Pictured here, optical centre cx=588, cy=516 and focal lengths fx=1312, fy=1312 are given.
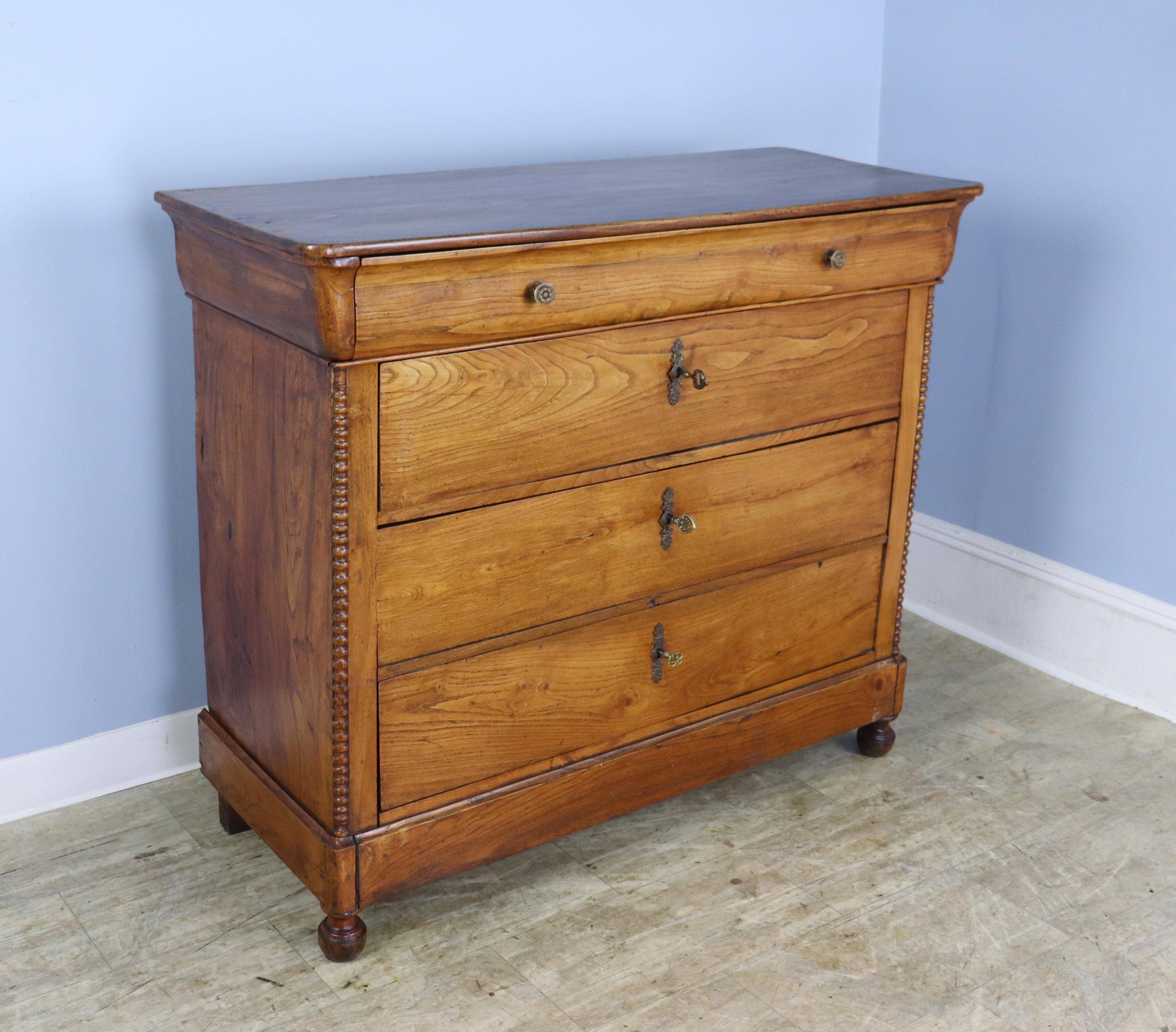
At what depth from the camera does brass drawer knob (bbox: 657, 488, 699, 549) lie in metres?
Answer: 1.90

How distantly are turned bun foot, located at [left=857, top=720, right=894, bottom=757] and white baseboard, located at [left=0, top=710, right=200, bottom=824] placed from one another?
3.82 ft

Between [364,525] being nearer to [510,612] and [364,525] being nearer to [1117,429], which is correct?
[510,612]

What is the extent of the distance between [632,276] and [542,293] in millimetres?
154

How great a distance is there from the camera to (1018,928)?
75.2 inches

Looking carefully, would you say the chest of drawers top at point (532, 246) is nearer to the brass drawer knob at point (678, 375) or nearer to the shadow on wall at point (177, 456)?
the brass drawer knob at point (678, 375)

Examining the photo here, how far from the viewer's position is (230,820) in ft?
6.79

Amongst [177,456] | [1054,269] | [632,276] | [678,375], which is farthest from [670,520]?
[1054,269]

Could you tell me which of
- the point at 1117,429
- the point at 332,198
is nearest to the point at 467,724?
the point at 332,198

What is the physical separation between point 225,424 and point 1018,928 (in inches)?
53.1

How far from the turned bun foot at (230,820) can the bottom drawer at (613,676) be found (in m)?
0.42

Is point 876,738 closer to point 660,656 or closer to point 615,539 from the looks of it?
point 660,656

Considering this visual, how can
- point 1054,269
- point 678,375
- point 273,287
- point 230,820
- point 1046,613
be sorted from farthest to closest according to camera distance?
1. point 1046,613
2. point 1054,269
3. point 230,820
4. point 678,375
5. point 273,287

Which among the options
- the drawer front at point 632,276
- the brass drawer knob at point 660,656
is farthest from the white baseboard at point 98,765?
the drawer front at point 632,276

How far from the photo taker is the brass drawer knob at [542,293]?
5.33ft
